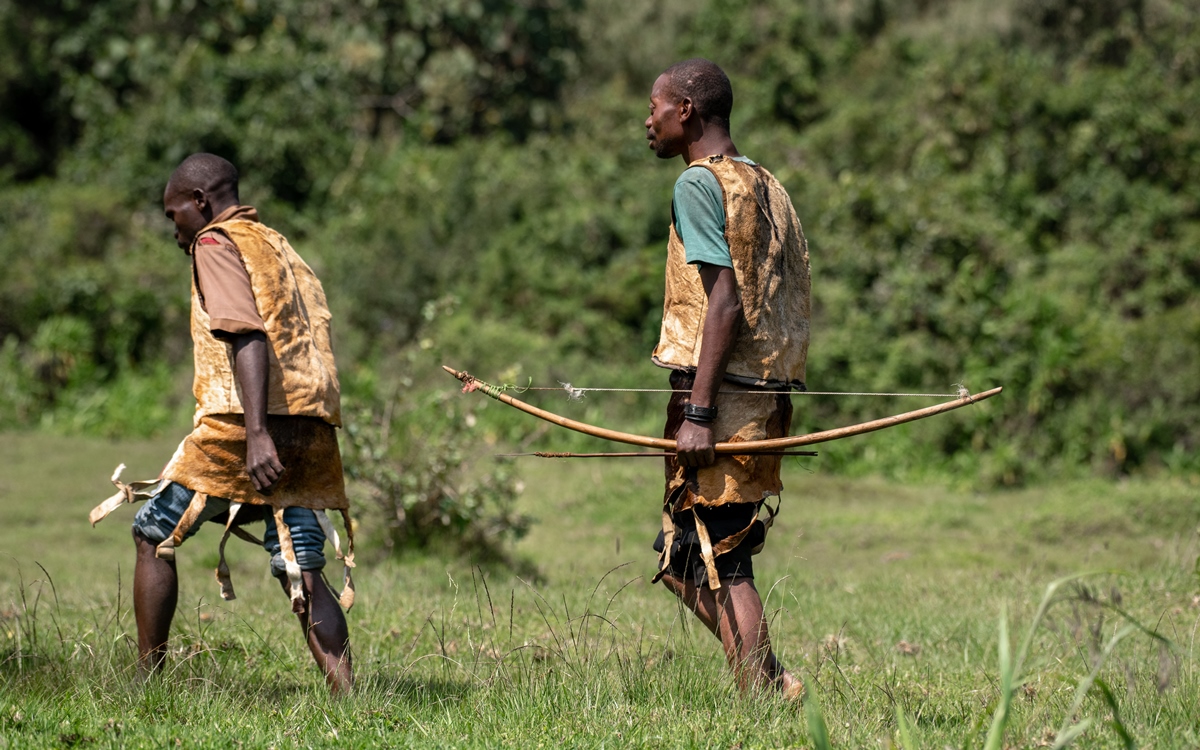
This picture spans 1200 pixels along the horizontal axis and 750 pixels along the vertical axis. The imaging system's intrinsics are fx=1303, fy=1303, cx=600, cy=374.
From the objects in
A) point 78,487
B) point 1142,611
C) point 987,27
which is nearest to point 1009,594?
point 1142,611

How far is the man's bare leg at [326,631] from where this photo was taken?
4.25 meters

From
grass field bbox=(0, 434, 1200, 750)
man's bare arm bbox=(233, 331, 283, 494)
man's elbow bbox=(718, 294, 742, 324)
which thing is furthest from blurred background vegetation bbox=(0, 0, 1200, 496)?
man's elbow bbox=(718, 294, 742, 324)

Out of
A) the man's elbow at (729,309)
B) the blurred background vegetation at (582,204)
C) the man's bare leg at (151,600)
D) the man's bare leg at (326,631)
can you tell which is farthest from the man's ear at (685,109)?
the blurred background vegetation at (582,204)

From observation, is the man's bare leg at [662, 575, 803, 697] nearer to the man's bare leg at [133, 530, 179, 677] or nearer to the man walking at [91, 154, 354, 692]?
the man walking at [91, 154, 354, 692]

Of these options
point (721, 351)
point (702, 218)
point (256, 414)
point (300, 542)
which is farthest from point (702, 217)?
point (300, 542)

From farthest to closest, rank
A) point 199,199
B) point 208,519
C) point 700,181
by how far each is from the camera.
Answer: point 199,199
point 208,519
point 700,181

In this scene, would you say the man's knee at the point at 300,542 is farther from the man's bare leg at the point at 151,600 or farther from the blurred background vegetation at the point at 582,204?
the blurred background vegetation at the point at 582,204

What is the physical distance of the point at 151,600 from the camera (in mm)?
4301

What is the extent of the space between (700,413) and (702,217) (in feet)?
1.99

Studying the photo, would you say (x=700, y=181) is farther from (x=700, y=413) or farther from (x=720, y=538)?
(x=720, y=538)

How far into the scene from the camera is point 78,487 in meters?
10.7

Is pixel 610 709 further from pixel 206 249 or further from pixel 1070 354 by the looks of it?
pixel 1070 354

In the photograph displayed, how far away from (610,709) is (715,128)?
6.19ft

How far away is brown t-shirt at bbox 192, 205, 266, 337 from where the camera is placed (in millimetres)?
4152
